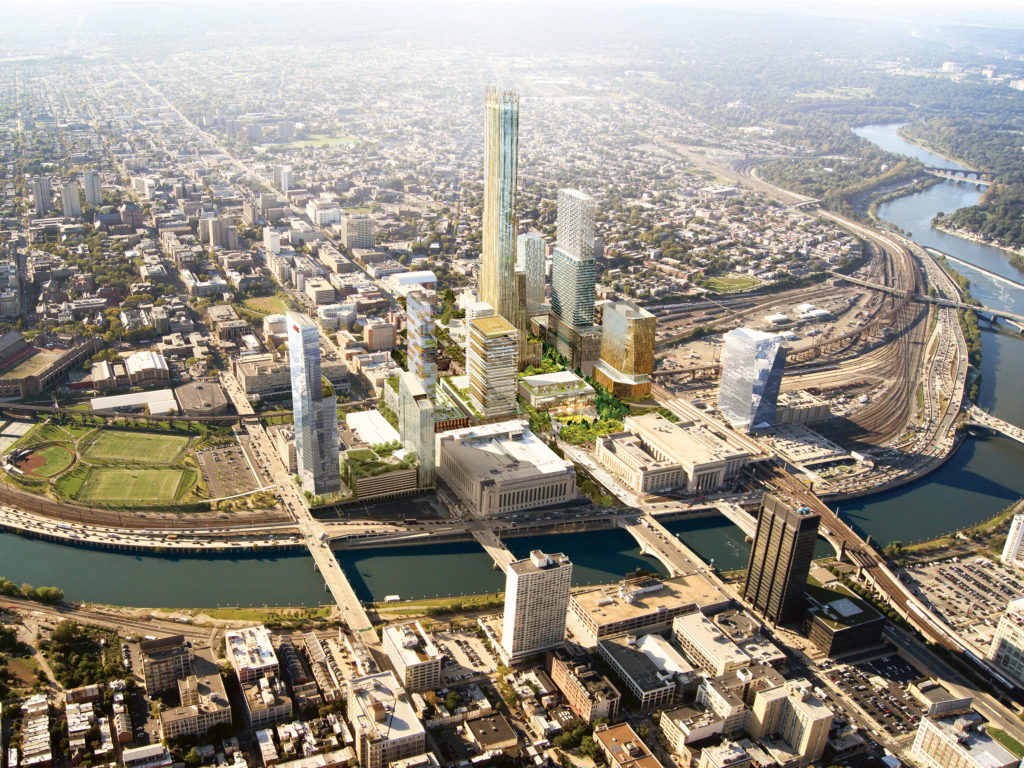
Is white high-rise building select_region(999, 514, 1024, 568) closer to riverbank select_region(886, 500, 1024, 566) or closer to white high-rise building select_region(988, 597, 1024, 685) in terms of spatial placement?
riverbank select_region(886, 500, 1024, 566)

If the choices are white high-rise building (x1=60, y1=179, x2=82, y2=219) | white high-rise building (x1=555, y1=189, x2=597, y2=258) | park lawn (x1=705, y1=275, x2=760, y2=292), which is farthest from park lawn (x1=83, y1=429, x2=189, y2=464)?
park lawn (x1=705, y1=275, x2=760, y2=292)

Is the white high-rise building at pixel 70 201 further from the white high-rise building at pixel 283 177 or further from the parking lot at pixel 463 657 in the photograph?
the parking lot at pixel 463 657

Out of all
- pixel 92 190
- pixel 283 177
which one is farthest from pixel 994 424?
pixel 92 190

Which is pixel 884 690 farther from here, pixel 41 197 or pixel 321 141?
pixel 321 141

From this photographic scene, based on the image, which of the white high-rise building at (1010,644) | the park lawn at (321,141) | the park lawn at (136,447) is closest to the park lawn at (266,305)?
the park lawn at (136,447)

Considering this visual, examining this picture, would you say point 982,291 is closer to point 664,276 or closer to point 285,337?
point 664,276
